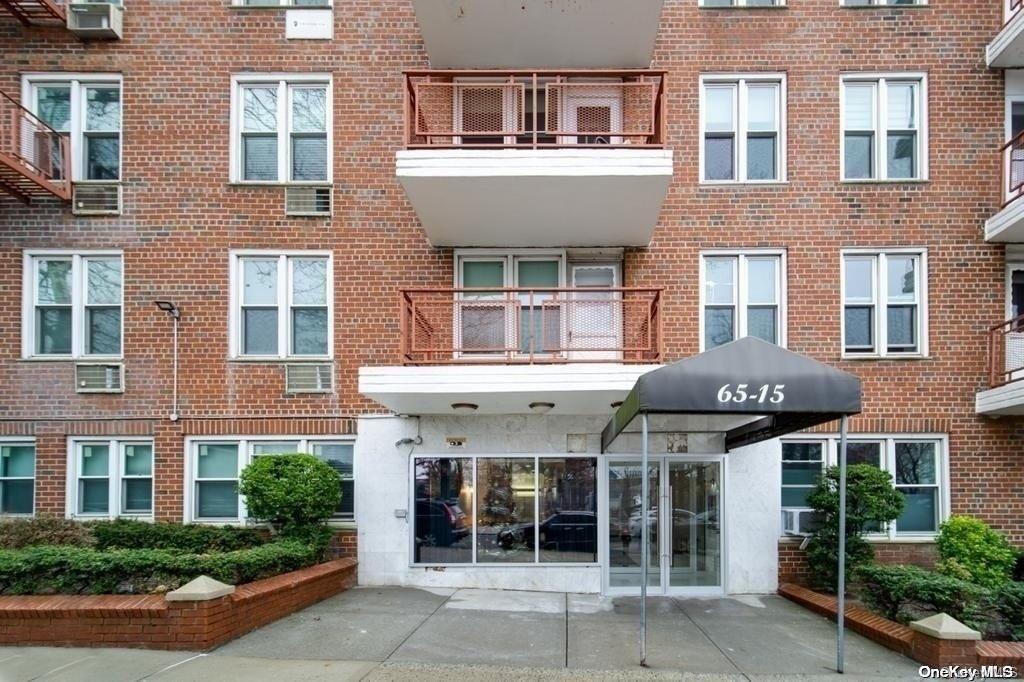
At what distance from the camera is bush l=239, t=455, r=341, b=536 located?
965 centimetres

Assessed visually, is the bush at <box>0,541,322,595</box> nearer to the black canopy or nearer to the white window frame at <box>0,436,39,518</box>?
the white window frame at <box>0,436,39,518</box>

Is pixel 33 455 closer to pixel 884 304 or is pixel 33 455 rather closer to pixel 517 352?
pixel 517 352

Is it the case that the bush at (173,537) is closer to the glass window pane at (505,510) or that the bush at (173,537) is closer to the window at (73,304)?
the window at (73,304)

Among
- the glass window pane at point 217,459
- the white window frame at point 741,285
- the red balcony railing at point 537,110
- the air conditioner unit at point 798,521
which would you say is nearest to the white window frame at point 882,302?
the white window frame at point 741,285

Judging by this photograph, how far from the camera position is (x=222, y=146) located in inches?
442

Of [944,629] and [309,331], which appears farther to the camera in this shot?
[309,331]

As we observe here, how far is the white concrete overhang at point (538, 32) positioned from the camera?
9867 millimetres

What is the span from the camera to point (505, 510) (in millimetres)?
10750

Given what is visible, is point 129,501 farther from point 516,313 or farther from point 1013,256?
point 1013,256

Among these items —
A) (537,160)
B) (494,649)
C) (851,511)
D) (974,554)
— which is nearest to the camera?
(494,649)

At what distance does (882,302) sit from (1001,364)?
193cm

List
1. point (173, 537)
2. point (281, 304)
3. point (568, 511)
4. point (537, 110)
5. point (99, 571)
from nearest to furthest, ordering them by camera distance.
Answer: point (99, 571), point (173, 537), point (537, 110), point (568, 511), point (281, 304)

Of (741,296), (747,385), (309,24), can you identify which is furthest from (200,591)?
(309,24)

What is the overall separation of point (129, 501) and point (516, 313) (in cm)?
688
